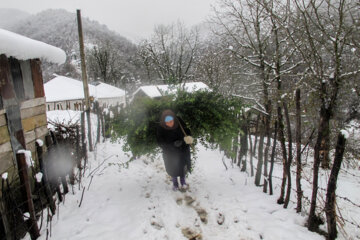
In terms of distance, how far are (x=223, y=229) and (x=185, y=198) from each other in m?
1.02

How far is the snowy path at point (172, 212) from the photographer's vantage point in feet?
9.42

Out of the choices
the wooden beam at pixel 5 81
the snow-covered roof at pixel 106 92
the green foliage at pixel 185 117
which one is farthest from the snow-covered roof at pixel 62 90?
the green foliage at pixel 185 117

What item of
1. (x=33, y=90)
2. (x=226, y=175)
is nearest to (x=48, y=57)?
(x=33, y=90)

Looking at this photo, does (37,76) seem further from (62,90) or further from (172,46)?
(172,46)

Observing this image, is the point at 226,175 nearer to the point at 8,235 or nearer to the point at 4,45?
the point at 8,235

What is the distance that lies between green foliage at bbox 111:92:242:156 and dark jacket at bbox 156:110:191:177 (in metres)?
0.21

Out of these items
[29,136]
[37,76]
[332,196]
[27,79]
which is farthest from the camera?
[37,76]

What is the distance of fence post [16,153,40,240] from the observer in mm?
2545

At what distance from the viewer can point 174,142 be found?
3939mm

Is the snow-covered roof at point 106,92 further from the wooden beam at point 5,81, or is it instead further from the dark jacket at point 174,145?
the dark jacket at point 174,145

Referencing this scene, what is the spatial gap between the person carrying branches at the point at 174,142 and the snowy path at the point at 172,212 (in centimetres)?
48

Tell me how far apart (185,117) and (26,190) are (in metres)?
2.66

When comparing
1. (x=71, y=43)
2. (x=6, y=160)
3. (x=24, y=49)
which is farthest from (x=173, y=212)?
(x=71, y=43)

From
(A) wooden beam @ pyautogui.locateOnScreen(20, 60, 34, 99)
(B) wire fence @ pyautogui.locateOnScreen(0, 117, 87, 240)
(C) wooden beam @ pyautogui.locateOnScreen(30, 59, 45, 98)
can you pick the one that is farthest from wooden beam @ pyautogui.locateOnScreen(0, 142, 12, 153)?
(C) wooden beam @ pyautogui.locateOnScreen(30, 59, 45, 98)
